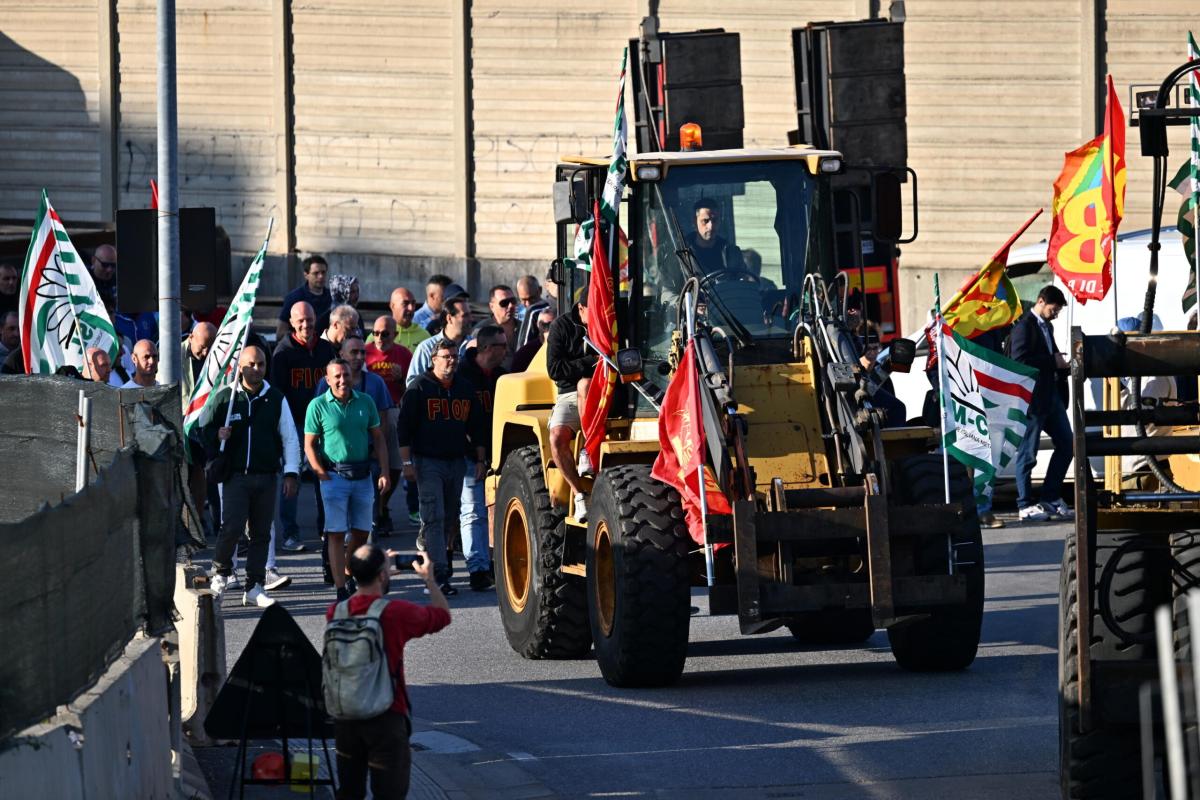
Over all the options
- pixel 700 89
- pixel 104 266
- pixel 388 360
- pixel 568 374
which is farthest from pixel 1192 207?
pixel 104 266

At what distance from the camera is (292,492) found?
626 inches

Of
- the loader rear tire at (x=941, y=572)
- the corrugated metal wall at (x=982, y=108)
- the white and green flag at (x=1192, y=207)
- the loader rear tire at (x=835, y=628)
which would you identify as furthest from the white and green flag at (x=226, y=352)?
the corrugated metal wall at (x=982, y=108)

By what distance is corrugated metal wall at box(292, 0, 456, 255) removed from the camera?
1108 inches

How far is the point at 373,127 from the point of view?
92.5 feet

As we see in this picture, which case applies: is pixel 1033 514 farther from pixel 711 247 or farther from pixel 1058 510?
pixel 711 247

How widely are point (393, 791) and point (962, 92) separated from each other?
68.7 ft

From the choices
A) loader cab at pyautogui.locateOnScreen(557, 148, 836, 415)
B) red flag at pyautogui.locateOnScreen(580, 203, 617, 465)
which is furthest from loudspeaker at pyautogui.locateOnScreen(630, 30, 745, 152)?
red flag at pyautogui.locateOnScreen(580, 203, 617, 465)

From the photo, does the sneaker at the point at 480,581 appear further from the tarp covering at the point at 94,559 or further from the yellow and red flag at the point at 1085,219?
the yellow and red flag at the point at 1085,219

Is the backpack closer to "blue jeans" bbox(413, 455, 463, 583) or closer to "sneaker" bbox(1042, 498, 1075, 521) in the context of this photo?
"blue jeans" bbox(413, 455, 463, 583)

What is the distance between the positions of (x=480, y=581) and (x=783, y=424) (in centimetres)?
471

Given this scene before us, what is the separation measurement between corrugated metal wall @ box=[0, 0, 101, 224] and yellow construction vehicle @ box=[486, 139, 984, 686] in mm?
16126

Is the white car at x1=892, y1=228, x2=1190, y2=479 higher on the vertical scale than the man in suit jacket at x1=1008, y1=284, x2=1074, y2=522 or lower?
higher

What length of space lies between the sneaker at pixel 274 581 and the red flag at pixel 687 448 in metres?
5.00

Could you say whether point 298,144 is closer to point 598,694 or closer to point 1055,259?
point 1055,259
